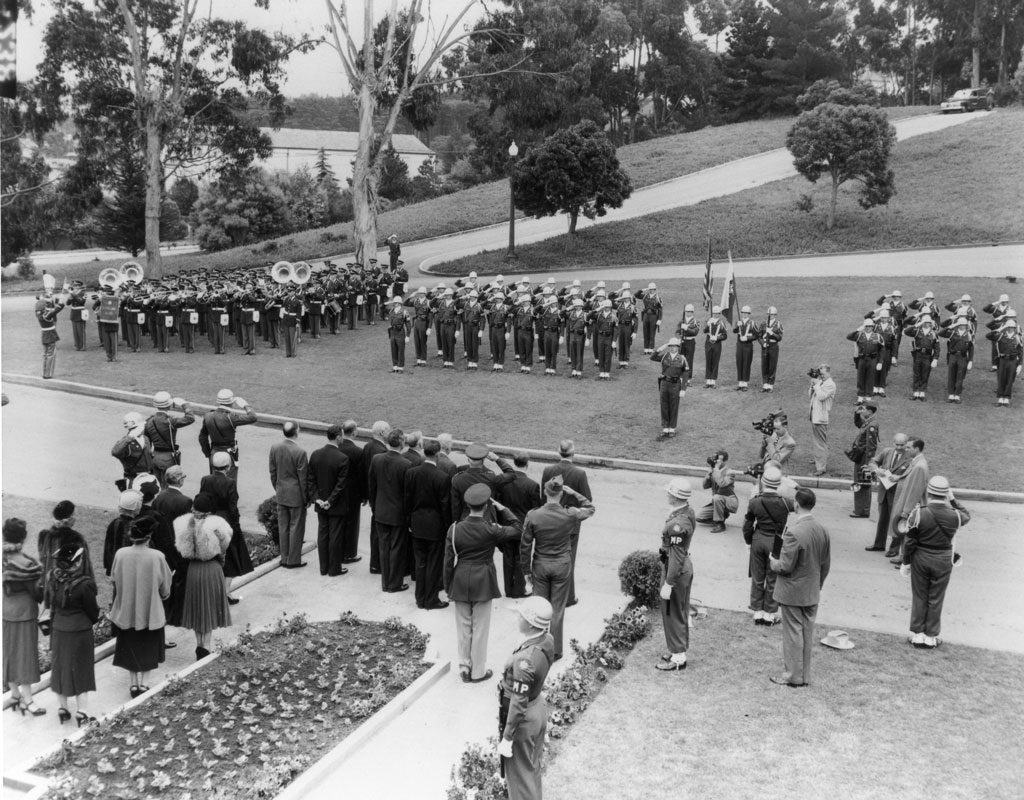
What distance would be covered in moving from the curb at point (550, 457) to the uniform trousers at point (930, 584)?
5162mm

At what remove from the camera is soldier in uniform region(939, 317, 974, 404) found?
17438 millimetres

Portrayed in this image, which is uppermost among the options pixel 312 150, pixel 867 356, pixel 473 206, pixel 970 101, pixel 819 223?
pixel 970 101

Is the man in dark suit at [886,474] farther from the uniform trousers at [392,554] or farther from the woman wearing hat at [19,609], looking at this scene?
the woman wearing hat at [19,609]

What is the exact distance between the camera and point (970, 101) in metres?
46.6

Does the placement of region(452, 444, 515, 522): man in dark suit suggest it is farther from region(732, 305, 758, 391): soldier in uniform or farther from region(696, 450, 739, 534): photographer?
region(732, 305, 758, 391): soldier in uniform

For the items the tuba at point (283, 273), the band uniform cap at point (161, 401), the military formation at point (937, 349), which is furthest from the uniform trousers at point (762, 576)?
the tuba at point (283, 273)

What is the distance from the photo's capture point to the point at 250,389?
19.4 m

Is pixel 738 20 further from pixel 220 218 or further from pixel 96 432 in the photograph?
pixel 96 432

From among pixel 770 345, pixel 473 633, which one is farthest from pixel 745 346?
pixel 473 633

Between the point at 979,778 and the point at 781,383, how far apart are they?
40.9ft

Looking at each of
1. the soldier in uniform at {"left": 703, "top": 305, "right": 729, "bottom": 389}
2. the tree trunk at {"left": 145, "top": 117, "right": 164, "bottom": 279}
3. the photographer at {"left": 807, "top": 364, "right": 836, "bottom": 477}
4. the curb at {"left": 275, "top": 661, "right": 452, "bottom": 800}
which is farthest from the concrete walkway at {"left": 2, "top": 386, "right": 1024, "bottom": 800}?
the tree trunk at {"left": 145, "top": 117, "right": 164, "bottom": 279}

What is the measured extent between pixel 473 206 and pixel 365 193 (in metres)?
15.6

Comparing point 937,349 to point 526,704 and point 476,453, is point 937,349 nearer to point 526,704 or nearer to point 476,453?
point 476,453

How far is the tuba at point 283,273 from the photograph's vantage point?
2312cm
